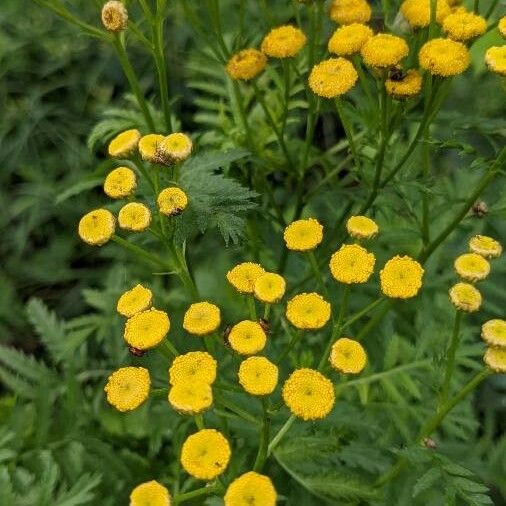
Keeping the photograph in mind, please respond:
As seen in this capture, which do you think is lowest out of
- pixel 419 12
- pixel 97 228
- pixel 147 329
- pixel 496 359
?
pixel 496 359

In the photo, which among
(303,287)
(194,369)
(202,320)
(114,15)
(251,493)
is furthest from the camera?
(303,287)

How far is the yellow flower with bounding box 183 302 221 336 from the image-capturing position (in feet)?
4.69

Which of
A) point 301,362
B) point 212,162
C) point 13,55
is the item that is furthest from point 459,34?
point 13,55

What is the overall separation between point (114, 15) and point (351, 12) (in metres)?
0.63

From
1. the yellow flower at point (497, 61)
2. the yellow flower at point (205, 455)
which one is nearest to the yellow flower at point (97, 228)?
the yellow flower at point (205, 455)

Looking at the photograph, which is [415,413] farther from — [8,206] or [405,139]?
[8,206]

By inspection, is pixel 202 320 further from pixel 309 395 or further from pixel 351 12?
pixel 351 12

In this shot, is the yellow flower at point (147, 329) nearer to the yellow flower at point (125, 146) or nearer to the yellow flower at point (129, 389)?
the yellow flower at point (129, 389)

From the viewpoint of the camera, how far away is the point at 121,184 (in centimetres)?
155

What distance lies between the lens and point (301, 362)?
1834 mm

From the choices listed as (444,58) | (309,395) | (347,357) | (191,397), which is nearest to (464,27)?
(444,58)

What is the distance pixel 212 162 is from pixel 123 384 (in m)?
0.62

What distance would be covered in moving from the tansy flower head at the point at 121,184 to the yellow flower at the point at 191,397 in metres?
0.49

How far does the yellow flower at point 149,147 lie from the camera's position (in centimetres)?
153
